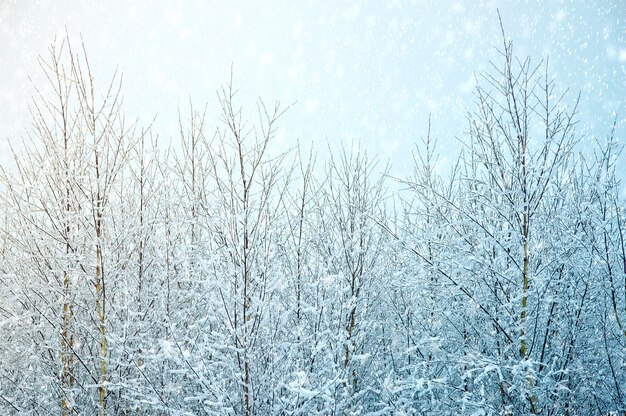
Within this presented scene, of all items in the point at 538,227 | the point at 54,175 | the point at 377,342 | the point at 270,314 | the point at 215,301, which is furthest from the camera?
the point at 377,342

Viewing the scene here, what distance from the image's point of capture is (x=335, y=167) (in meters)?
6.60

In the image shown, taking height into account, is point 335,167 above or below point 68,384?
above

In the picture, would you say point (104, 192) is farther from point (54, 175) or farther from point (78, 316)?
point (78, 316)

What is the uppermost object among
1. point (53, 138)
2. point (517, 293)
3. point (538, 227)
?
point (53, 138)

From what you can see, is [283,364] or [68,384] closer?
[283,364]

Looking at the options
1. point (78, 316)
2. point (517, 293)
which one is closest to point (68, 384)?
point (78, 316)

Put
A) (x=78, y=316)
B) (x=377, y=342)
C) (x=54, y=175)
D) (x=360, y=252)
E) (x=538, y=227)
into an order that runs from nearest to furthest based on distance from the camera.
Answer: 1. (x=538, y=227)
2. (x=54, y=175)
3. (x=78, y=316)
4. (x=360, y=252)
5. (x=377, y=342)

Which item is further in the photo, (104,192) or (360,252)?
(360,252)

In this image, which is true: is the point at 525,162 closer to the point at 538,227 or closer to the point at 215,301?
the point at 538,227

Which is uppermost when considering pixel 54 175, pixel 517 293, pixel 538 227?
pixel 54 175

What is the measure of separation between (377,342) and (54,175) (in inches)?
184

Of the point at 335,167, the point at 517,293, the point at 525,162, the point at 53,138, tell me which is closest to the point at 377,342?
the point at 335,167

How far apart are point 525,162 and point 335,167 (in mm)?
2656

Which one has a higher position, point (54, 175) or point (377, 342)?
point (54, 175)
